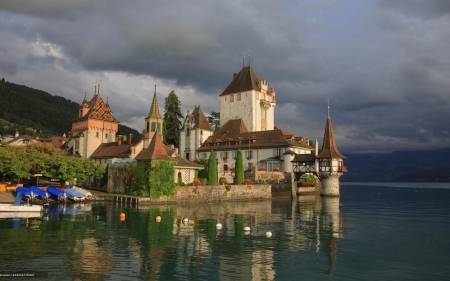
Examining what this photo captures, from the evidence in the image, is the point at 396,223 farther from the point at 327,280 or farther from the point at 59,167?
the point at 59,167

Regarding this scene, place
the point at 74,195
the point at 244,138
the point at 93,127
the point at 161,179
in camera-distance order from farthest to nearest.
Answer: the point at 244,138 → the point at 93,127 → the point at 161,179 → the point at 74,195

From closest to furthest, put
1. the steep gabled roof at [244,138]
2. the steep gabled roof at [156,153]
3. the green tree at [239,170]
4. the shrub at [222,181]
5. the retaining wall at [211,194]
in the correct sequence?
the retaining wall at [211,194] < the steep gabled roof at [156,153] < the shrub at [222,181] < the green tree at [239,170] < the steep gabled roof at [244,138]

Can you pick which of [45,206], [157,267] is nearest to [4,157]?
[45,206]

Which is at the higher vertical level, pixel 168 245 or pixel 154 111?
pixel 154 111

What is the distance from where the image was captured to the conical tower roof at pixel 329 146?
235 ft

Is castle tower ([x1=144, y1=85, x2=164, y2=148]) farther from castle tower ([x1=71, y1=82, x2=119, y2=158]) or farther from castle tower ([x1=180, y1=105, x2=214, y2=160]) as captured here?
castle tower ([x1=180, y1=105, x2=214, y2=160])

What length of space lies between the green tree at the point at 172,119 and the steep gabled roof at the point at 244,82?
12232 millimetres

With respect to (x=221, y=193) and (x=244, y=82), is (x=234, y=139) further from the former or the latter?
(x=221, y=193)

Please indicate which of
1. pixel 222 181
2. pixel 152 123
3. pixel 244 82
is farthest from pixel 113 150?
pixel 244 82

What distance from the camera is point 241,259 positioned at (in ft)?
71.3

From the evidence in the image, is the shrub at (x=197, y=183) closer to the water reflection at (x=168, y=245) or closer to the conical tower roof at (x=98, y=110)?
the water reflection at (x=168, y=245)

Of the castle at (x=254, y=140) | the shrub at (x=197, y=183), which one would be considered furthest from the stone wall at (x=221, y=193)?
the castle at (x=254, y=140)

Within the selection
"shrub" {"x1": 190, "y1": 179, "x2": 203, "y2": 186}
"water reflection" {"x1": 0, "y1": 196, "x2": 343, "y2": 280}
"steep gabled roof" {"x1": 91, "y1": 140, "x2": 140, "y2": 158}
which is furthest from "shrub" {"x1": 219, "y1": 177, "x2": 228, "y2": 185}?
"water reflection" {"x1": 0, "y1": 196, "x2": 343, "y2": 280}

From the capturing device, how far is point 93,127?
77.9 m
